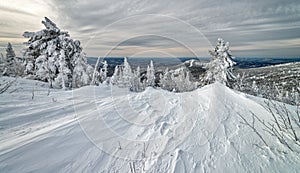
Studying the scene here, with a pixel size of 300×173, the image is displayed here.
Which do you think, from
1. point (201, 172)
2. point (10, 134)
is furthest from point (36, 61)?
point (201, 172)

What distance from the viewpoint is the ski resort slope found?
255 centimetres

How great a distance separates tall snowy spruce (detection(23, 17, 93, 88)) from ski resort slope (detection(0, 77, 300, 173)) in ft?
51.3

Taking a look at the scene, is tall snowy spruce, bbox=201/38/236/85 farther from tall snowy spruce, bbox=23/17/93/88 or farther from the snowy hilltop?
the snowy hilltop

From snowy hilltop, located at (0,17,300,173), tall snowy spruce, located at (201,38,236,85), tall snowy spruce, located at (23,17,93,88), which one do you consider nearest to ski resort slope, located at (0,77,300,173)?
snowy hilltop, located at (0,17,300,173)

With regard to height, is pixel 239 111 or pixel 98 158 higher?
pixel 239 111

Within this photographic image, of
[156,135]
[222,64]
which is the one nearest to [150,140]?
[156,135]

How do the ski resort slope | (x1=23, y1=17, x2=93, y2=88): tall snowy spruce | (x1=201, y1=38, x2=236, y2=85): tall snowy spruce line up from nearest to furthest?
the ski resort slope, (x1=23, y1=17, x2=93, y2=88): tall snowy spruce, (x1=201, y1=38, x2=236, y2=85): tall snowy spruce

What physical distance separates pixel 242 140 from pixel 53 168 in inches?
117

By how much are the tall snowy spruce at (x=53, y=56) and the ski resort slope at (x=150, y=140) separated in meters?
15.6

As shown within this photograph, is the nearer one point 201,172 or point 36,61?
point 201,172

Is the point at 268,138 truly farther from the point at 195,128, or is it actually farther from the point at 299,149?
the point at 195,128

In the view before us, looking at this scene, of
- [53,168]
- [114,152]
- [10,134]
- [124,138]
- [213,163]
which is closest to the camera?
[53,168]

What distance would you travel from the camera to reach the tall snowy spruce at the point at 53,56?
18812 mm

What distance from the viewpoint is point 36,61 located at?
1877 centimetres
